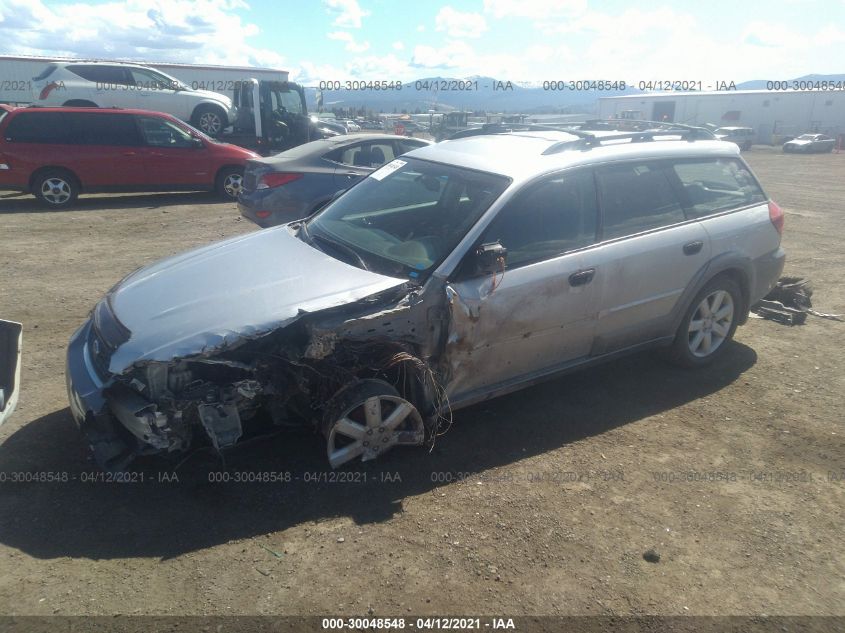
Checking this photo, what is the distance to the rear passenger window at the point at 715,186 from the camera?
462 centimetres

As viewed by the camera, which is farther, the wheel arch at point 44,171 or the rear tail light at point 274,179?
the wheel arch at point 44,171

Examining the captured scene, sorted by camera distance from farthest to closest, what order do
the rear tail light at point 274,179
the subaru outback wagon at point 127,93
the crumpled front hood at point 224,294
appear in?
the subaru outback wagon at point 127,93, the rear tail light at point 274,179, the crumpled front hood at point 224,294

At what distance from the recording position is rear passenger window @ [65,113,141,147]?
11078 mm

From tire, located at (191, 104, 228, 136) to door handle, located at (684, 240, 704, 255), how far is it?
16.7m

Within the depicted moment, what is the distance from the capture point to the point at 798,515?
10.7 feet

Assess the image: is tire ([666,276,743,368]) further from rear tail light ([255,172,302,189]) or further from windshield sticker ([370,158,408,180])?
rear tail light ([255,172,302,189])

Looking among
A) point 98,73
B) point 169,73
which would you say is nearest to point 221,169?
point 98,73

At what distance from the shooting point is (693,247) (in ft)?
14.6

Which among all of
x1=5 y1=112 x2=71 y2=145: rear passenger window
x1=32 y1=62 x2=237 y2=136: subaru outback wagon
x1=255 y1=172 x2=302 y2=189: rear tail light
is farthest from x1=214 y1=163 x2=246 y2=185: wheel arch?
x1=32 y1=62 x2=237 y2=136: subaru outback wagon

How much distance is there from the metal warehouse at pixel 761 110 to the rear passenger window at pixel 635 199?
43600mm

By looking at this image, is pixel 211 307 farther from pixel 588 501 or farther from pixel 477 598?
pixel 588 501

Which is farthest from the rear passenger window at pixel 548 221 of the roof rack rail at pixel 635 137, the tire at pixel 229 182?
the tire at pixel 229 182

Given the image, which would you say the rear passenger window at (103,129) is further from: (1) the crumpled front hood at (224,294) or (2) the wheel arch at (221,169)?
(1) the crumpled front hood at (224,294)

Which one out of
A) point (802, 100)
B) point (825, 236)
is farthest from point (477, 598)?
point (802, 100)
